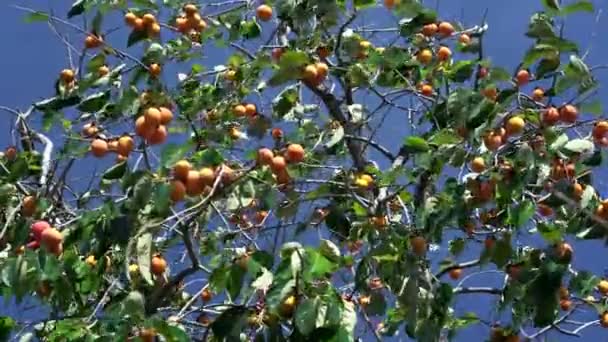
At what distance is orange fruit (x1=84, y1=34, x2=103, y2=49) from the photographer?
3.00 meters

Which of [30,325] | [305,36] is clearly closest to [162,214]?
[30,325]

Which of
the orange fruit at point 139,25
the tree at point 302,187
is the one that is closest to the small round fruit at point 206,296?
the tree at point 302,187

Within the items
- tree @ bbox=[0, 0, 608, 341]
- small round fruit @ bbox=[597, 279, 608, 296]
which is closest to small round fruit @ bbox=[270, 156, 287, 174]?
tree @ bbox=[0, 0, 608, 341]

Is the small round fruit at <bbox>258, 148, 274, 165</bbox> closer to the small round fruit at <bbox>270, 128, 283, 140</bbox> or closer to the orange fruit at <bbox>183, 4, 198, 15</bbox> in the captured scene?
the small round fruit at <bbox>270, 128, 283, 140</bbox>

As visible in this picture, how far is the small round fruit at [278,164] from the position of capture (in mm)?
2338

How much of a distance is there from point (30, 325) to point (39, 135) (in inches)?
31.8

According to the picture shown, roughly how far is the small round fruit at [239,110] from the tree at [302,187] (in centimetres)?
2

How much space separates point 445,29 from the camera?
3.19m

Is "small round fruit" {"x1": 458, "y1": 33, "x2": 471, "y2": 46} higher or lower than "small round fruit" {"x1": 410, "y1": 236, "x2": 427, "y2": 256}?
above

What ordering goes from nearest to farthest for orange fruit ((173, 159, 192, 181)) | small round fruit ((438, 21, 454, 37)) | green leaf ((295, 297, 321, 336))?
1. green leaf ((295, 297, 321, 336))
2. orange fruit ((173, 159, 192, 181))
3. small round fruit ((438, 21, 454, 37))

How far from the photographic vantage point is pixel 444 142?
8.23 ft

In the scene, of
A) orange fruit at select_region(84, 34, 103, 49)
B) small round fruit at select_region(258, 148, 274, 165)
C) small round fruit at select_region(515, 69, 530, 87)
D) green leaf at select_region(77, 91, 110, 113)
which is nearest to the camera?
small round fruit at select_region(258, 148, 274, 165)

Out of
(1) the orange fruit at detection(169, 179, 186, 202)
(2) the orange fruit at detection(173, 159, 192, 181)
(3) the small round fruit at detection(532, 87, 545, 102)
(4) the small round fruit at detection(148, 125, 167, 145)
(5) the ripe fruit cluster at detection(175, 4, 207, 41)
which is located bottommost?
(1) the orange fruit at detection(169, 179, 186, 202)

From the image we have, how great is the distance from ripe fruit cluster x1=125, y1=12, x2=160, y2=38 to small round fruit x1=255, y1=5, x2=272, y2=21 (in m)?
0.33
